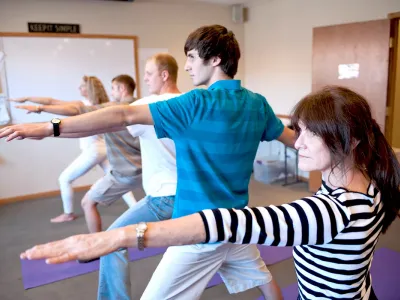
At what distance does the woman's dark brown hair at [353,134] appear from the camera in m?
0.89

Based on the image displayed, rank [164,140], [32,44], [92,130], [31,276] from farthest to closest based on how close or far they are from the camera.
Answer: [32,44], [31,276], [164,140], [92,130]

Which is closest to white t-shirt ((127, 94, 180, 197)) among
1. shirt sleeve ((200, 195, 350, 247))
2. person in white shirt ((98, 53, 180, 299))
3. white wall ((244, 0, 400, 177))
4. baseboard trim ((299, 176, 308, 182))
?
person in white shirt ((98, 53, 180, 299))

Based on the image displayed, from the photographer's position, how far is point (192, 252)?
147 centimetres

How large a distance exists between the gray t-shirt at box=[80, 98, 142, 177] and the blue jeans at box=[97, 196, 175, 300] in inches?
28.9

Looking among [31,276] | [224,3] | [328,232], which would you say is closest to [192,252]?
[328,232]

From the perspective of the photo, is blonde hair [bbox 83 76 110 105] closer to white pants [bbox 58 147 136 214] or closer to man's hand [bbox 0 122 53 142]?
white pants [bbox 58 147 136 214]

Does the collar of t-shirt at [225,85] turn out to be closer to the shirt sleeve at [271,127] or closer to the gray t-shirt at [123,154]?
the shirt sleeve at [271,127]

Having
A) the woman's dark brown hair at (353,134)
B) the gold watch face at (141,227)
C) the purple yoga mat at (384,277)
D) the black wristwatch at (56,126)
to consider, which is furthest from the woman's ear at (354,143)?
the purple yoga mat at (384,277)

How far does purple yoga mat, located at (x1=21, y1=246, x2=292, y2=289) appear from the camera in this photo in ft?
9.00

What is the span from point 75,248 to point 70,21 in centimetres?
470

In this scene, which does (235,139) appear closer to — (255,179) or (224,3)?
(255,179)

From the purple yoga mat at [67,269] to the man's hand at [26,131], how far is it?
180 cm

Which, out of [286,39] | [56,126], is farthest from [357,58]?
[56,126]

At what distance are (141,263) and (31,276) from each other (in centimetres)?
84
